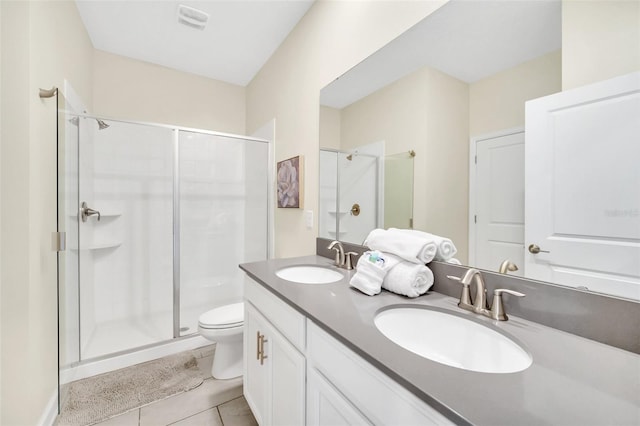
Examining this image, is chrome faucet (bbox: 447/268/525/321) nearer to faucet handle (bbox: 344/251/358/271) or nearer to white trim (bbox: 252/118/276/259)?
faucet handle (bbox: 344/251/358/271)

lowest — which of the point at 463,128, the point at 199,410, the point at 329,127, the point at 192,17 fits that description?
the point at 199,410

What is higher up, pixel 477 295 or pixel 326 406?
pixel 477 295

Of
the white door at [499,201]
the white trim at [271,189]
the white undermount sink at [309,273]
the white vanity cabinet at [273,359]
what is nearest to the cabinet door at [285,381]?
the white vanity cabinet at [273,359]

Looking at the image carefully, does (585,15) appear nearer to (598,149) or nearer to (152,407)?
(598,149)

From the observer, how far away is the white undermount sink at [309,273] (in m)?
1.44

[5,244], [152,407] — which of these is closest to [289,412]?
[152,407]

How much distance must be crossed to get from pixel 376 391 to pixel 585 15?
110cm

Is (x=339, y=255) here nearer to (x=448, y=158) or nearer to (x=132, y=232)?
(x=448, y=158)

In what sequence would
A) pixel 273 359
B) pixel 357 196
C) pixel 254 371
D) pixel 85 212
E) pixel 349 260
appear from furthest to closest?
1. pixel 85 212
2. pixel 357 196
3. pixel 349 260
4. pixel 254 371
5. pixel 273 359

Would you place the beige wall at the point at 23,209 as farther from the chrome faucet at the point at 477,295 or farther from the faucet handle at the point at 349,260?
the chrome faucet at the point at 477,295

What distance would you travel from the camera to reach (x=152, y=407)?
1.52m

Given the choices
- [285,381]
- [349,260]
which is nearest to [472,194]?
[349,260]

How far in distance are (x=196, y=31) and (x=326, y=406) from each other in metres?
2.71

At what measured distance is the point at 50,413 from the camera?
137 centimetres
